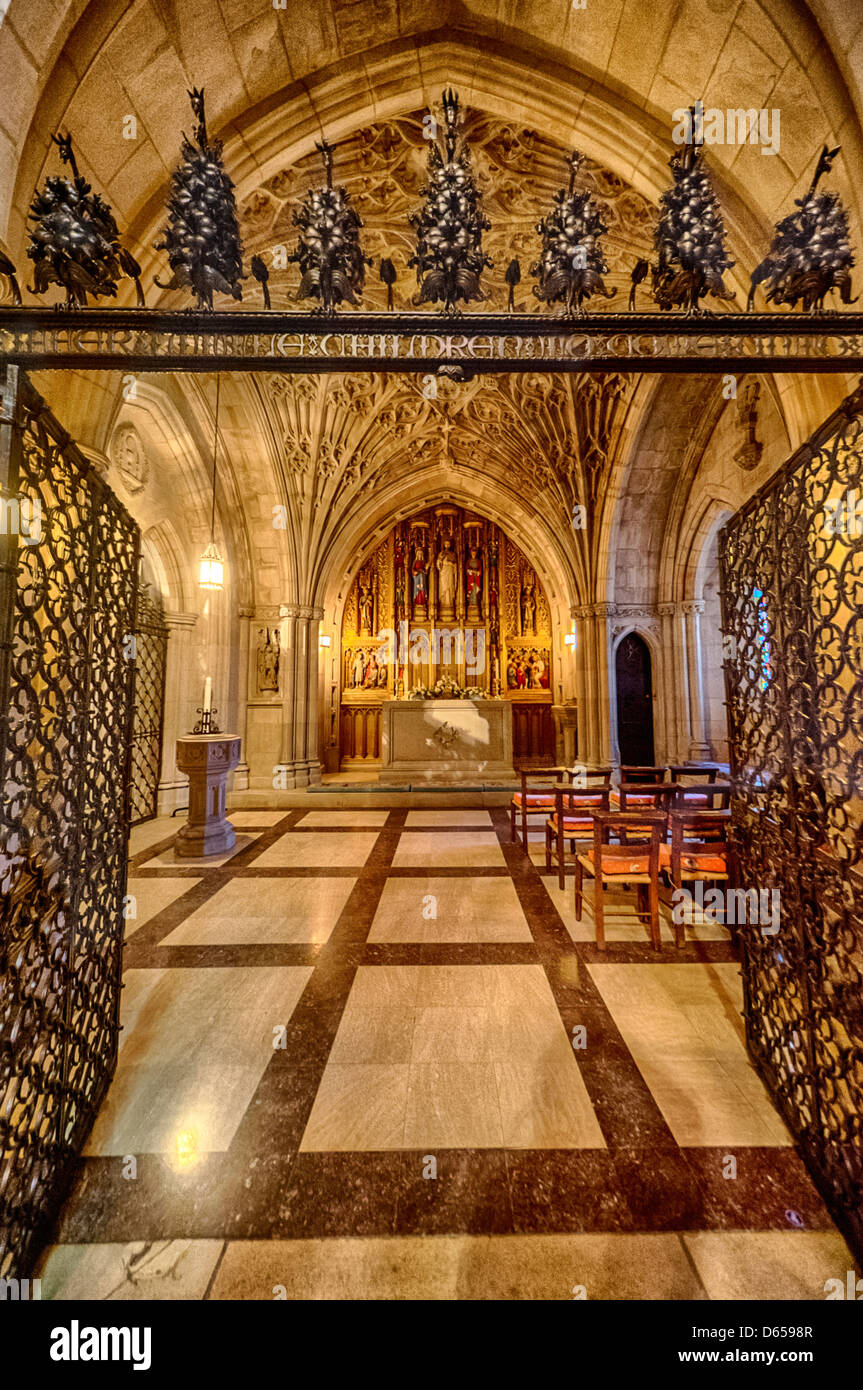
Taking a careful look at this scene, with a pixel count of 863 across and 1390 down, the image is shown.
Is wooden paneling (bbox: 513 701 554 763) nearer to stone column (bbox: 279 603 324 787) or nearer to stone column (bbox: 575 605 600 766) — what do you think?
stone column (bbox: 575 605 600 766)

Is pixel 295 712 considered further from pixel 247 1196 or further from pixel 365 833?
pixel 247 1196

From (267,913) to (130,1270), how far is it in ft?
8.31

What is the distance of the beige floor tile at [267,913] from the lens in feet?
11.9

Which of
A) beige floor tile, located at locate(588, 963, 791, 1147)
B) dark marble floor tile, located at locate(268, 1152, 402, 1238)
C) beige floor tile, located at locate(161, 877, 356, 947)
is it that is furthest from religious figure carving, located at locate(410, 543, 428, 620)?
dark marble floor tile, located at locate(268, 1152, 402, 1238)

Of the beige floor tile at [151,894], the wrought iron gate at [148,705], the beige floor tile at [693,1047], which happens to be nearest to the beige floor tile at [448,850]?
the beige floor tile at [151,894]

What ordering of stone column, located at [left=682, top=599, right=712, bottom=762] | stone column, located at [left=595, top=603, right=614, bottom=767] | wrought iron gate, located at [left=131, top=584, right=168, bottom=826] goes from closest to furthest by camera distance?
wrought iron gate, located at [left=131, top=584, right=168, bottom=826] < stone column, located at [left=682, top=599, right=712, bottom=762] < stone column, located at [left=595, top=603, right=614, bottom=767]

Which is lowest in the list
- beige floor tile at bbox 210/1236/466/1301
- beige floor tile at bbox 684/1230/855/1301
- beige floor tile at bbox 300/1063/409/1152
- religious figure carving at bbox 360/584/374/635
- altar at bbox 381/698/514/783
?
beige floor tile at bbox 684/1230/855/1301

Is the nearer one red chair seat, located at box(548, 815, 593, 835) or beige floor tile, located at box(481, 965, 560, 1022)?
beige floor tile, located at box(481, 965, 560, 1022)

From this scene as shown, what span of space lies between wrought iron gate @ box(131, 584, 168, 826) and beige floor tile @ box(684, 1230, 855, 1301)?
26.4 ft

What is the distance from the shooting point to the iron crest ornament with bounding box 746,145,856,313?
158 centimetres

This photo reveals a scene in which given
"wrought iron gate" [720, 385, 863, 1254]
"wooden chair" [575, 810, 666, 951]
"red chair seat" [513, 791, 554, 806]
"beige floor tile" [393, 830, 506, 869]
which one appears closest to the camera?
"wrought iron gate" [720, 385, 863, 1254]

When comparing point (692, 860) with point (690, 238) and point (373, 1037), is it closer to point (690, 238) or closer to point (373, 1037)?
point (373, 1037)

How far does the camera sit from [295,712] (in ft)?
32.9

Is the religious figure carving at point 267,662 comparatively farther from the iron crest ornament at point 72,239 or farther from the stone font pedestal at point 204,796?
the iron crest ornament at point 72,239
